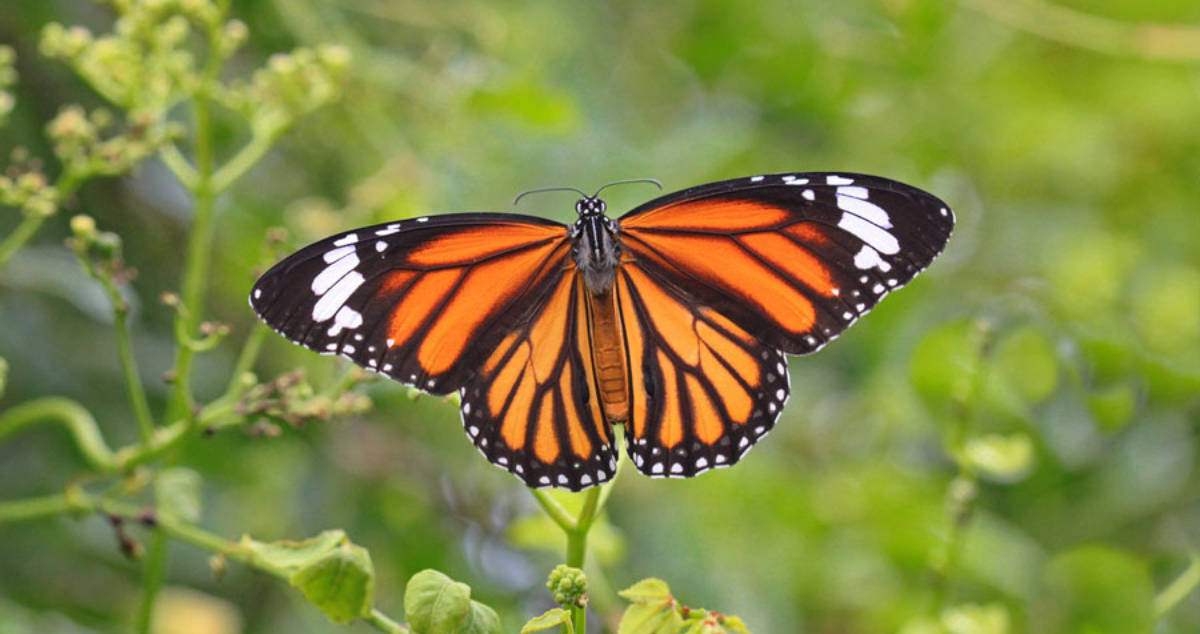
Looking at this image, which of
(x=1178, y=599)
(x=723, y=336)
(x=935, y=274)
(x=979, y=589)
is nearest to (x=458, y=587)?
(x=723, y=336)

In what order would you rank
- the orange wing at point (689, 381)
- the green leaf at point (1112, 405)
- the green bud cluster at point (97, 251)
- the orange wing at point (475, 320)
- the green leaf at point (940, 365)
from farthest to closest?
1. the green leaf at point (1112, 405)
2. the green leaf at point (940, 365)
3. the orange wing at point (689, 381)
4. the orange wing at point (475, 320)
5. the green bud cluster at point (97, 251)

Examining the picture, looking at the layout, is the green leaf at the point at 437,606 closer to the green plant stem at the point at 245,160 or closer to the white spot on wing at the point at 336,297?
the white spot on wing at the point at 336,297

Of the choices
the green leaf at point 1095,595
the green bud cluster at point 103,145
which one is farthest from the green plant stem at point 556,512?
the green leaf at point 1095,595

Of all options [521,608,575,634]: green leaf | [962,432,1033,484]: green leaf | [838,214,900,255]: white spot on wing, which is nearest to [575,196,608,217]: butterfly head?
[838,214,900,255]: white spot on wing

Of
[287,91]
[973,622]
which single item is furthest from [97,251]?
[973,622]

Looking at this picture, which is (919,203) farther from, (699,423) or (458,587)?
(458,587)

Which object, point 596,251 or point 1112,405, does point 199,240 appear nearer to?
point 596,251
